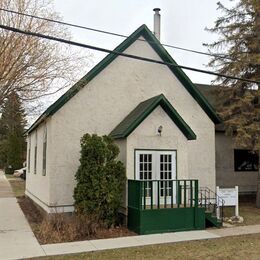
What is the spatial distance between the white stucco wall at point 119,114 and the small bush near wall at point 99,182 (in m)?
0.85

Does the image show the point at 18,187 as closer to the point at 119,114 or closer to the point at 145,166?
the point at 119,114

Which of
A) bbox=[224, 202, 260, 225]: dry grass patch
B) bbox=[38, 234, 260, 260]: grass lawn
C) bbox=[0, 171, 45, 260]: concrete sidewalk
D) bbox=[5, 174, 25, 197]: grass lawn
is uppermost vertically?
bbox=[224, 202, 260, 225]: dry grass patch

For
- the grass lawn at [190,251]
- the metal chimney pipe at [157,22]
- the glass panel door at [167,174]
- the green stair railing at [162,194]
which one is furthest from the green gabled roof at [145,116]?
the metal chimney pipe at [157,22]

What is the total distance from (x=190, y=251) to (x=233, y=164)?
10.5 meters

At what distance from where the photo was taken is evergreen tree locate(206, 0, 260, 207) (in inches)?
605

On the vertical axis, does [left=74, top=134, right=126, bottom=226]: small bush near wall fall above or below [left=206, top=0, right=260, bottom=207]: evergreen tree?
below

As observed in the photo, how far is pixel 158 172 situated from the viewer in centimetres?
1266

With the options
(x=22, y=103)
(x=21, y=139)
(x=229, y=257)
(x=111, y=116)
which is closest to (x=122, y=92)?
(x=111, y=116)

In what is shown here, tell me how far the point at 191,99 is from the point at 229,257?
26.4 ft

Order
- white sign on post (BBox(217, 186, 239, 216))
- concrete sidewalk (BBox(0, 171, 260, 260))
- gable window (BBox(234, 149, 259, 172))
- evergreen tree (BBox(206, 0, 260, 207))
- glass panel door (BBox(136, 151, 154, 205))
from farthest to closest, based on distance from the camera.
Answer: gable window (BBox(234, 149, 259, 172)), evergreen tree (BBox(206, 0, 260, 207)), white sign on post (BBox(217, 186, 239, 216)), glass panel door (BBox(136, 151, 154, 205)), concrete sidewalk (BBox(0, 171, 260, 260))

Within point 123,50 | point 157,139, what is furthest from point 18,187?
point 157,139

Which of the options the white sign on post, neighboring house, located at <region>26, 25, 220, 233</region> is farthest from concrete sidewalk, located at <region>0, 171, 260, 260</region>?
the white sign on post

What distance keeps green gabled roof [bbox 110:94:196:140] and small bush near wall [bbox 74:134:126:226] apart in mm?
956

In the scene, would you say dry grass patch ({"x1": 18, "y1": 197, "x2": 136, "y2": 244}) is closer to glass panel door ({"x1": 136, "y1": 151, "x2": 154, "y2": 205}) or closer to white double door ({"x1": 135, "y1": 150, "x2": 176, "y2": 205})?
white double door ({"x1": 135, "y1": 150, "x2": 176, "y2": 205})
